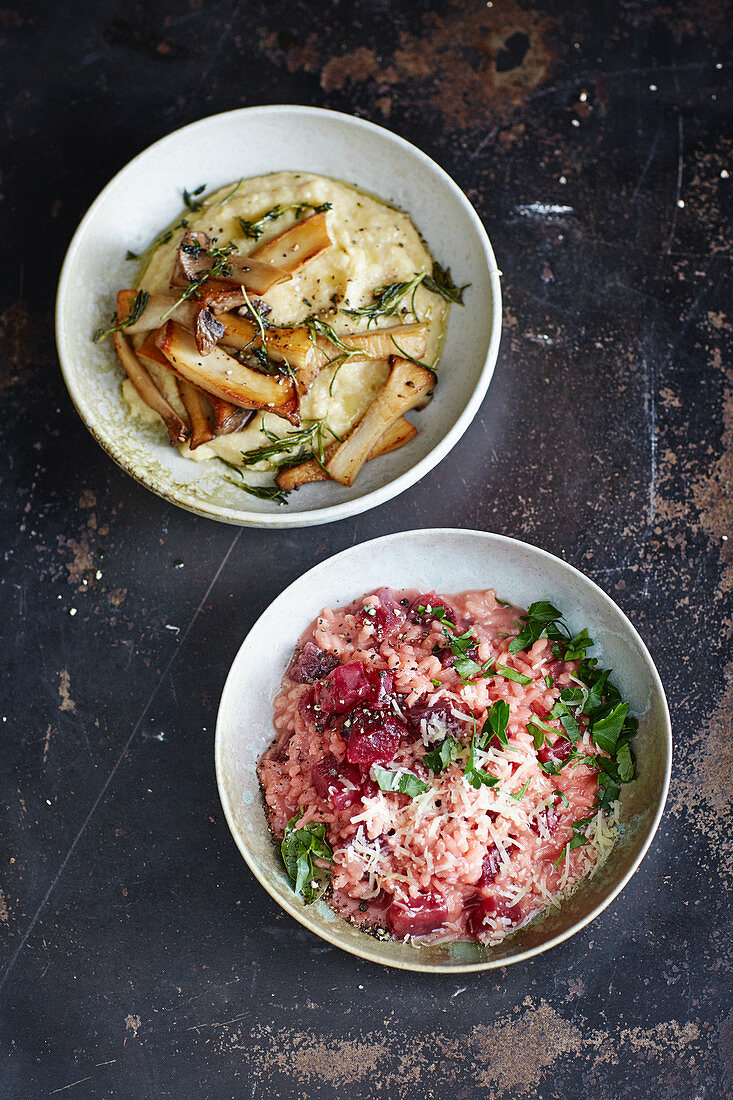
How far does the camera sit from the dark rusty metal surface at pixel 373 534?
2.85 m

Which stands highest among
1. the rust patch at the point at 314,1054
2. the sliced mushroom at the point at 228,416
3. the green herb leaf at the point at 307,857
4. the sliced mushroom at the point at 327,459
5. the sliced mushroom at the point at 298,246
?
the sliced mushroom at the point at 298,246

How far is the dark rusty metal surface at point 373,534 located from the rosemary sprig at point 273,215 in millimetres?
756

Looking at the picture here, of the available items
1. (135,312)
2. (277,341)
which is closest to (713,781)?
(277,341)

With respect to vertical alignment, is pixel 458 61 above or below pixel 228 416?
above

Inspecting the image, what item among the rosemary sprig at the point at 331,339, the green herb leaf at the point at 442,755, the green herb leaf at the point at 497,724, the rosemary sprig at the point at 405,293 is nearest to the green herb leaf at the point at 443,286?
the rosemary sprig at the point at 405,293

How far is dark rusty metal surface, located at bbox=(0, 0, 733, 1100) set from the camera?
9.34 feet

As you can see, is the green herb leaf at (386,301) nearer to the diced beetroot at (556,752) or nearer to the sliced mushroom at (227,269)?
the sliced mushroom at (227,269)

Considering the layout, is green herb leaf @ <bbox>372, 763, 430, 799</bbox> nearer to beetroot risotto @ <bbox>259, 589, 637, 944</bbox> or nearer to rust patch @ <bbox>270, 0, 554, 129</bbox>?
beetroot risotto @ <bbox>259, 589, 637, 944</bbox>

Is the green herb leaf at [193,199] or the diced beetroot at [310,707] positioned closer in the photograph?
the diced beetroot at [310,707]

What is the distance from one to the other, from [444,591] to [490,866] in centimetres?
89

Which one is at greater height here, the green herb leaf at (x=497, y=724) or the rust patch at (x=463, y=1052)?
the green herb leaf at (x=497, y=724)

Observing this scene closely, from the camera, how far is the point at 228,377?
2.53 metres

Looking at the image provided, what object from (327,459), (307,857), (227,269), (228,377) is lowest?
(307,857)

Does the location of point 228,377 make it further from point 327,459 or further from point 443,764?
point 443,764
